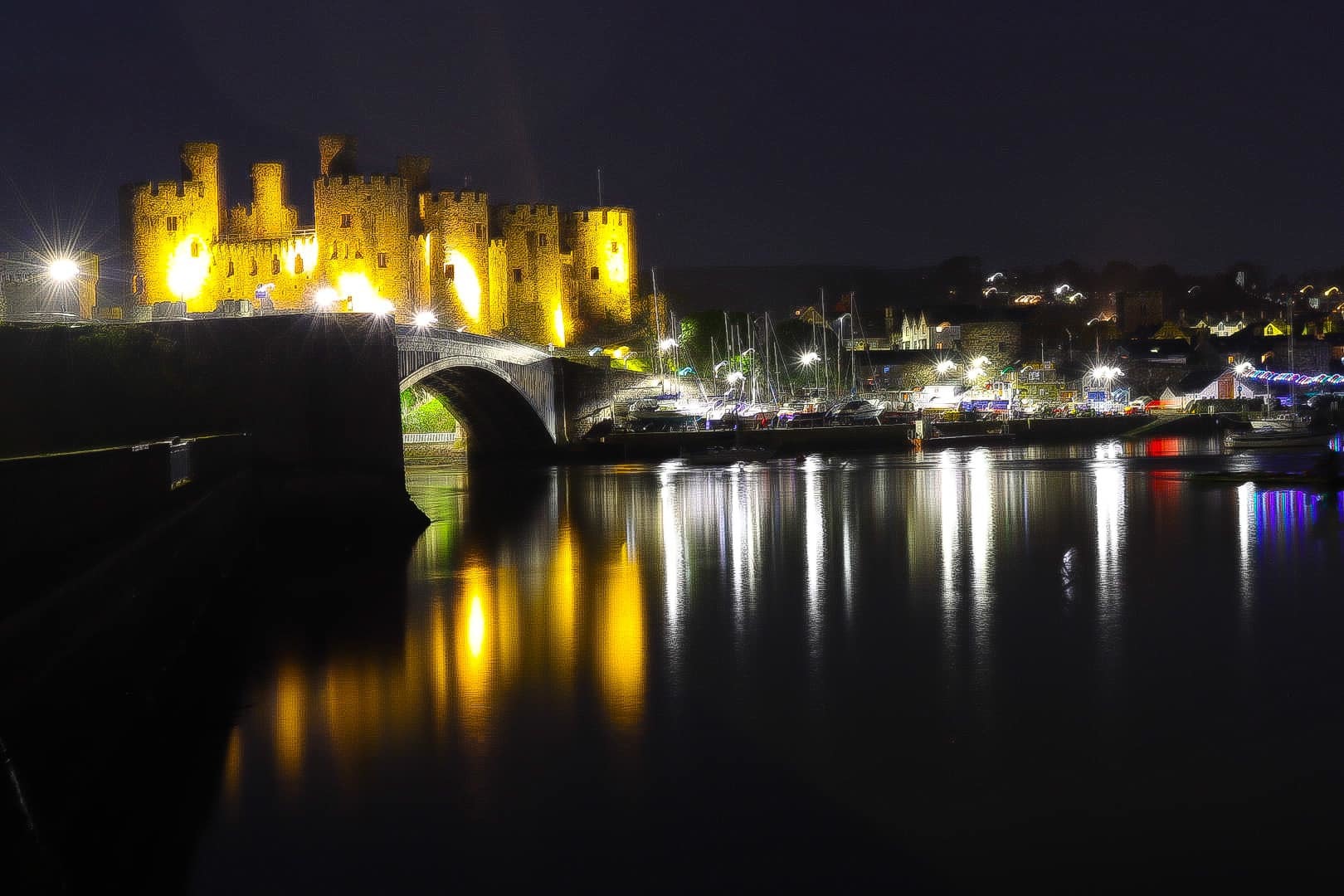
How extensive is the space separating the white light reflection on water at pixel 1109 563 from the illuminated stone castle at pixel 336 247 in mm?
29986

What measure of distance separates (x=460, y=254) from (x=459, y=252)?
76mm

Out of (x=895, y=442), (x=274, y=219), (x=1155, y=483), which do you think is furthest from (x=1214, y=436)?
(x=274, y=219)

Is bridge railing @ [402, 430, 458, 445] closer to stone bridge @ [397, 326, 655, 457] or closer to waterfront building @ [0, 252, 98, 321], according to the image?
stone bridge @ [397, 326, 655, 457]

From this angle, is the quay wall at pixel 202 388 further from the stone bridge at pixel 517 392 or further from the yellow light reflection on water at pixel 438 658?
the stone bridge at pixel 517 392

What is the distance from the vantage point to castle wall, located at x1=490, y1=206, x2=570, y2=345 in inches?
2393

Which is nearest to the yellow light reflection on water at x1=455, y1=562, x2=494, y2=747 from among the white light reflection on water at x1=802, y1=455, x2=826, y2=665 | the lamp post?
the white light reflection on water at x1=802, y1=455, x2=826, y2=665

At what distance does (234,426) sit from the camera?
1797 cm

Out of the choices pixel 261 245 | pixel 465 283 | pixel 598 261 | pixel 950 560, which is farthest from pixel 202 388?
pixel 598 261

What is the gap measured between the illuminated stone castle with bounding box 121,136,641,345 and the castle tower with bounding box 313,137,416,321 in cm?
4

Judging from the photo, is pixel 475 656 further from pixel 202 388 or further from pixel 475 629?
pixel 202 388

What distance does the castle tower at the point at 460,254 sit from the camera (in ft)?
180

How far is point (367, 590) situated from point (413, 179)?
45473mm

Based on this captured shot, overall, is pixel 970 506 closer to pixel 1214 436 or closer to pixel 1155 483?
pixel 1155 483

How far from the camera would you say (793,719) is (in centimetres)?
768
